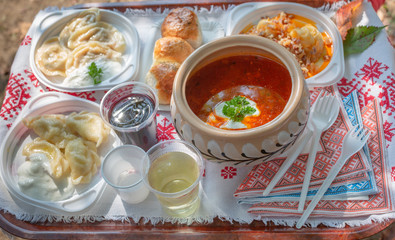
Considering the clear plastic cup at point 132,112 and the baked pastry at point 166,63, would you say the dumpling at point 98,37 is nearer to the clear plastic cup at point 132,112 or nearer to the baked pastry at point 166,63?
the baked pastry at point 166,63

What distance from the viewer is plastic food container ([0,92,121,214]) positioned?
55.5 inches

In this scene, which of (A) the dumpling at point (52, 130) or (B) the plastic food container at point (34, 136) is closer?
(B) the plastic food container at point (34, 136)

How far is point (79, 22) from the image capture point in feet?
6.55

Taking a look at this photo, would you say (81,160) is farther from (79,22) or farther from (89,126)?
(79,22)

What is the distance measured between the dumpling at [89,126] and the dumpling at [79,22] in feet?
1.96

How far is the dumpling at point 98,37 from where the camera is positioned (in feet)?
6.39

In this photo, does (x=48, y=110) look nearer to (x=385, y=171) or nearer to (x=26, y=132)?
(x=26, y=132)

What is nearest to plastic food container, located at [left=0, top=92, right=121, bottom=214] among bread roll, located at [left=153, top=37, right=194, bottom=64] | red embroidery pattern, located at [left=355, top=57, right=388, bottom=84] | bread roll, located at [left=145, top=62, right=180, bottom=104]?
bread roll, located at [left=145, top=62, right=180, bottom=104]

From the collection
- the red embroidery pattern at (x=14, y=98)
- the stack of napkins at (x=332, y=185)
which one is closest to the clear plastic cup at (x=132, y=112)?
the stack of napkins at (x=332, y=185)

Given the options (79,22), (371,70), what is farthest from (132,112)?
(371,70)

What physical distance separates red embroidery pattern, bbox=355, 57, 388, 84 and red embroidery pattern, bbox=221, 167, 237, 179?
2.58 ft

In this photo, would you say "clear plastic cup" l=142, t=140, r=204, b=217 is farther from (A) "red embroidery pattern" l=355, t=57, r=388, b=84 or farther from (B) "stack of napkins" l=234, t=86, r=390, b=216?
(A) "red embroidery pattern" l=355, t=57, r=388, b=84

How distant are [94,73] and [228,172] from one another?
0.85 metres

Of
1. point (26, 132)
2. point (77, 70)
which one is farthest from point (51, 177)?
point (77, 70)
